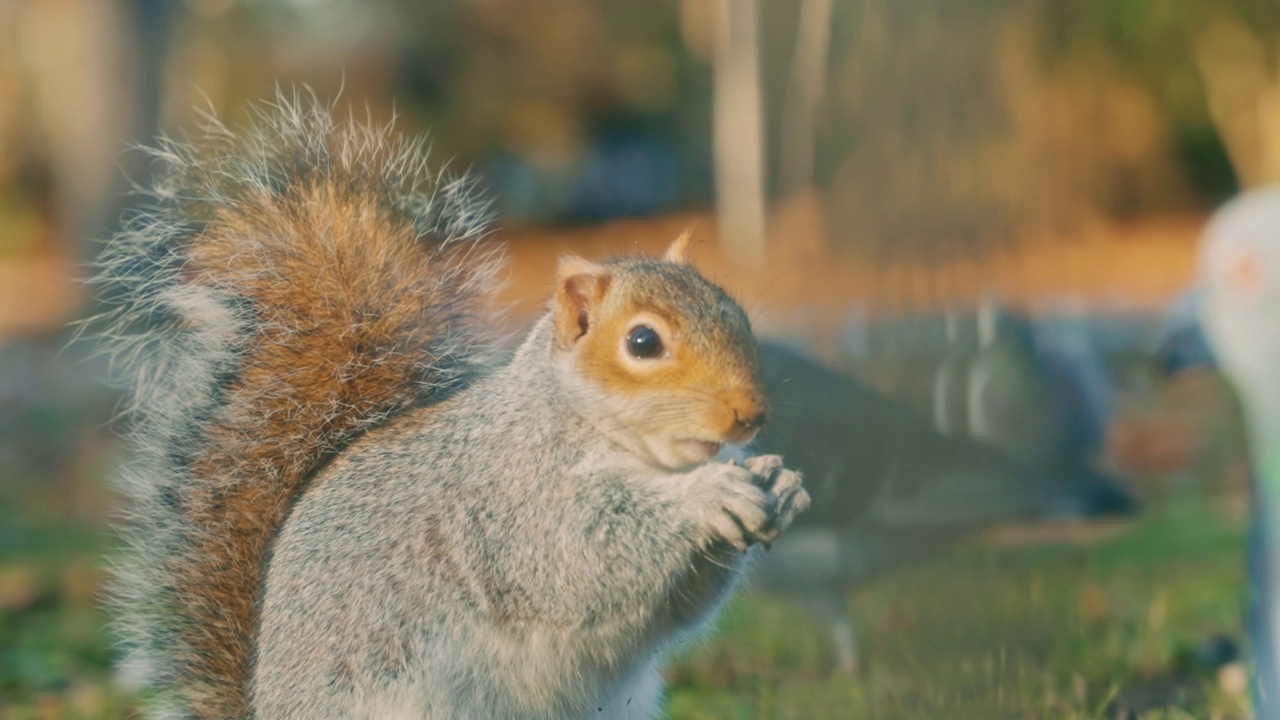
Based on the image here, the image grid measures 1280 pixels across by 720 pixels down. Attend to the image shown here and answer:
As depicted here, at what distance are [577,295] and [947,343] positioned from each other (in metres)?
0.50

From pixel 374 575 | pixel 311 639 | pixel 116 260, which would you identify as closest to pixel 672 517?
pixel 374 575

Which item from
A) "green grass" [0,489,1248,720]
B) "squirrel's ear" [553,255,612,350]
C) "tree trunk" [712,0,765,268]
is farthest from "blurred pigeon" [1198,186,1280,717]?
"tree trunk" [712,0,765,268]

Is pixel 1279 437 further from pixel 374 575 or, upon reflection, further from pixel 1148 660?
pixel 374 575

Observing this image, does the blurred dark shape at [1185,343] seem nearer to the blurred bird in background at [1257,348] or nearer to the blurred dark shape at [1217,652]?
the blurred bird in background at [1257,348]

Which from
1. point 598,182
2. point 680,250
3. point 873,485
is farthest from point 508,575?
point 598,182

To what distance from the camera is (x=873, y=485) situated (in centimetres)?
245

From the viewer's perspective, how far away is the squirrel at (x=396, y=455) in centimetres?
173

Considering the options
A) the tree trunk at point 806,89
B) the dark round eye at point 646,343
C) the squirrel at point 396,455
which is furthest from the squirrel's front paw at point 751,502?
the tree trunk at point 806,89

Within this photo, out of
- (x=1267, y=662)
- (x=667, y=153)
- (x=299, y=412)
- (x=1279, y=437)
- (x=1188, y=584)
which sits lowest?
(x=1188, y=584)

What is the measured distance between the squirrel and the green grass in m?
0.32

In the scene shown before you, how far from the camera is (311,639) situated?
1.86 metres

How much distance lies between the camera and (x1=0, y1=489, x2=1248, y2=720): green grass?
1.81 metres

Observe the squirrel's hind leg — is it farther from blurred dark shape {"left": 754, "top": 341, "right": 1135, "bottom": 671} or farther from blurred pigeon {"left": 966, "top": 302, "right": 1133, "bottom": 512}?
blurred pigeon {"left": 966, "top": 302, "right": 1133, "bottom": 512}

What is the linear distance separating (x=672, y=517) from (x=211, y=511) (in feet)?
2.60
